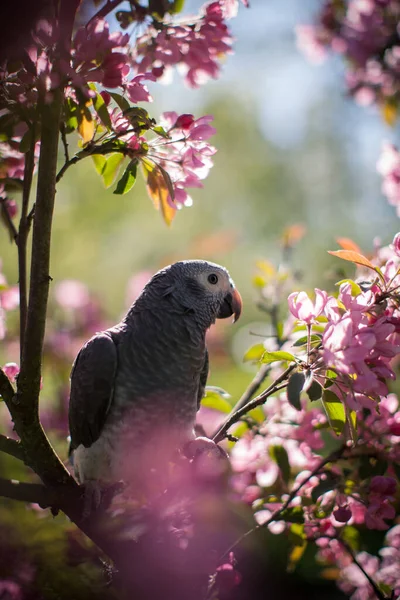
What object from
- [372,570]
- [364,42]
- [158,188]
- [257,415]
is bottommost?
[372,570]

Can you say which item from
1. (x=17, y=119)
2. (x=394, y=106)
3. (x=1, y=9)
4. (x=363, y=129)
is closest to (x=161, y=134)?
(x=17, y=119)

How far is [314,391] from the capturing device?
846 mm

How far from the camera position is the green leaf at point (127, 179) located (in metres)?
0.98

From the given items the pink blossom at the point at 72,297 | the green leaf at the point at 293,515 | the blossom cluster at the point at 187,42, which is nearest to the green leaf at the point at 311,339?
the green leaf at the point at 293,515

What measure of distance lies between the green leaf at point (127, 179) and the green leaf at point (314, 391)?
457mm

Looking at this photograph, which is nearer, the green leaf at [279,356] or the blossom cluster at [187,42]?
the green leaf at [279,356]

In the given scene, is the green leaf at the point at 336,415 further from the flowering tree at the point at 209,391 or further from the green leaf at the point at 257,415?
the green leaf at the point at 257,415

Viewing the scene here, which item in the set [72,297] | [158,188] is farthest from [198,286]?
[72,297]

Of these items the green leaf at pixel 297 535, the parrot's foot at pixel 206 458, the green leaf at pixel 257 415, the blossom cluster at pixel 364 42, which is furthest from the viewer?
the blossom cluster at pixel 364 42

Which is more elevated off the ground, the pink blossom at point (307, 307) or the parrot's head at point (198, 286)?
the pink blossom at point (307, 307)

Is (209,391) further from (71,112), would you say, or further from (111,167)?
(71,112)

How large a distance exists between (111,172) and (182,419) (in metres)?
0.54

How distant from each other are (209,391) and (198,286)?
0.24 m

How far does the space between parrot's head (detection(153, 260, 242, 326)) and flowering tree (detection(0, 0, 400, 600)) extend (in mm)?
158
